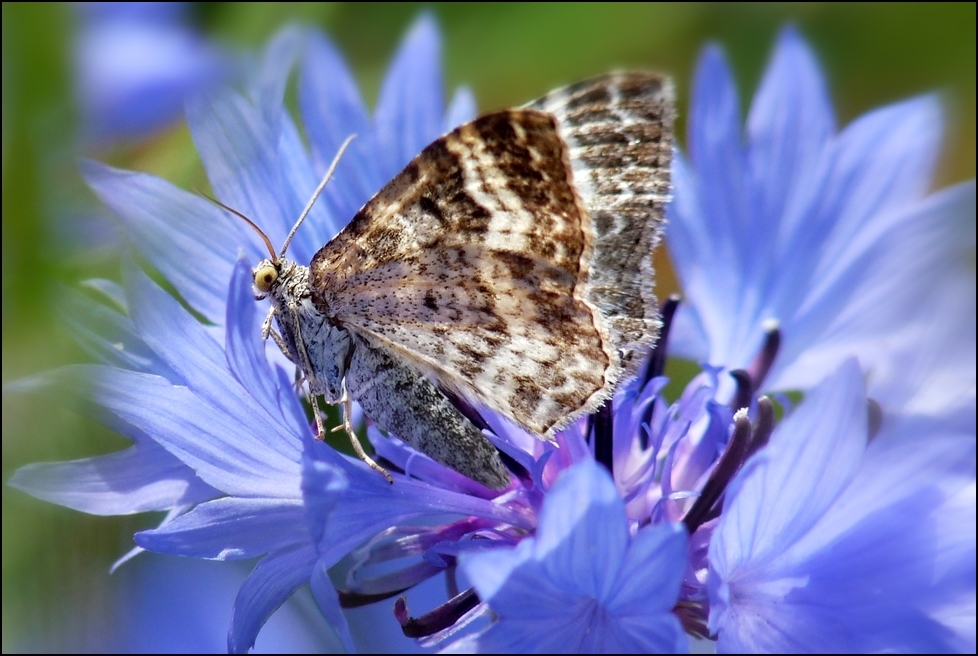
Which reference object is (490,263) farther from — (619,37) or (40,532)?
(619,37)

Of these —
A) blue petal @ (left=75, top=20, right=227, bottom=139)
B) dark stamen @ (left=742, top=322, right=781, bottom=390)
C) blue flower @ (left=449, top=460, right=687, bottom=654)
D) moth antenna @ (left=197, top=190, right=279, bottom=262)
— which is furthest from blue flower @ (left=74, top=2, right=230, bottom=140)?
blue flower @ (left=449, top=460, right=687, bottom=654)

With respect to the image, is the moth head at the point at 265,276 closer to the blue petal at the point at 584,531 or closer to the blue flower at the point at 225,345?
the blue flower at the point at 225,345

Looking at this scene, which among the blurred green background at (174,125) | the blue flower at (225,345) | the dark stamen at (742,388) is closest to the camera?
the blurred green background at (174,125)

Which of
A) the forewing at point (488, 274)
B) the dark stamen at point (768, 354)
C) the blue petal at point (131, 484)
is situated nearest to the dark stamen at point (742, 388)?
the dark stamen at point (768, 354)

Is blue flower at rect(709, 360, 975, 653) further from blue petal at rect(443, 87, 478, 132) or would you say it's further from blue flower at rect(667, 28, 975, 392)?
blue petal at rect(443, 87, 478, 132)

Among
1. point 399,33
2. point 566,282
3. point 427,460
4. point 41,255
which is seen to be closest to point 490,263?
point 566,282

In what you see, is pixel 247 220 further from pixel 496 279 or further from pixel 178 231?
pixel 496 279
